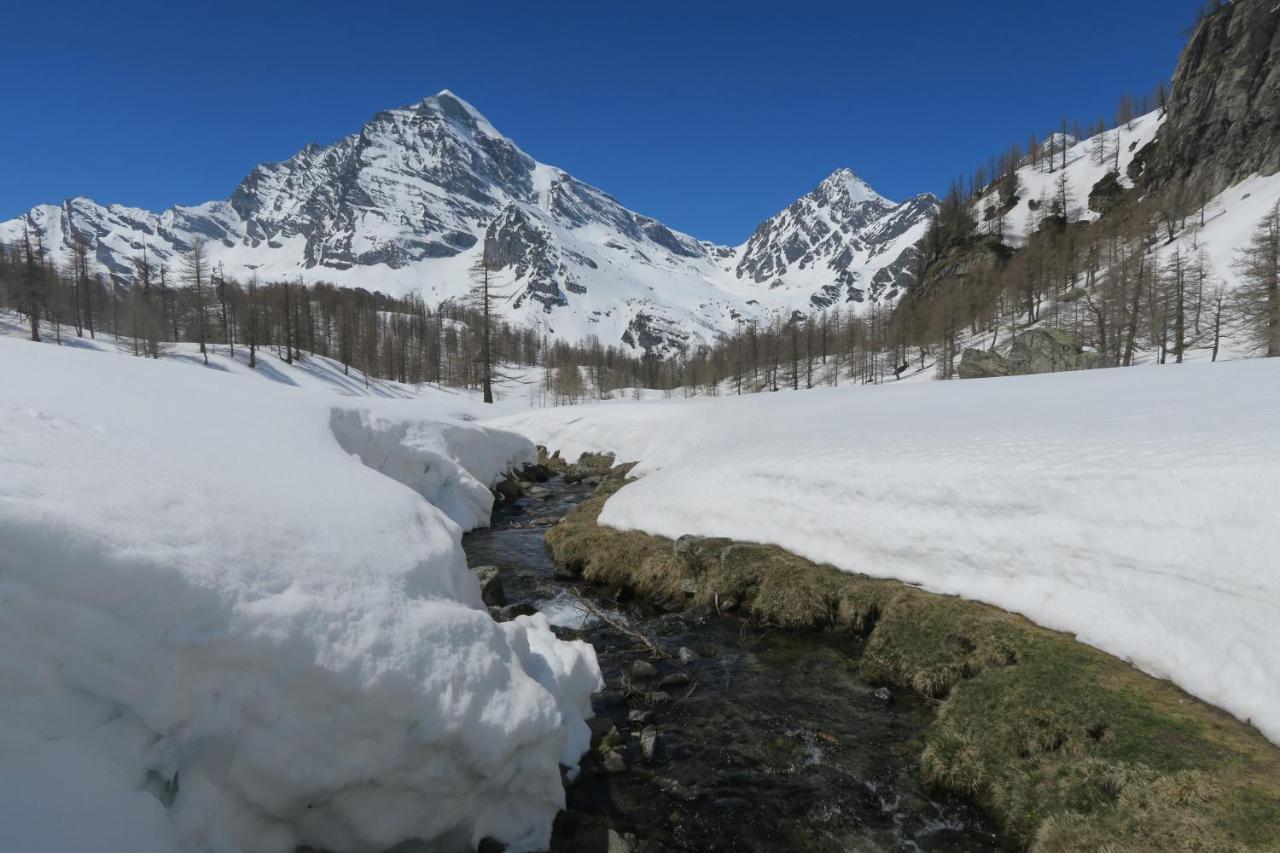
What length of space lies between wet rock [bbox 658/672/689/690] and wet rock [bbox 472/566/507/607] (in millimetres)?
4413

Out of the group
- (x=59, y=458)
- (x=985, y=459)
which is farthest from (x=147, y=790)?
(x=985, y=459)

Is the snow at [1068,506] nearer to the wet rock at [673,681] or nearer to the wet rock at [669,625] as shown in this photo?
the wet rock at [669,625]

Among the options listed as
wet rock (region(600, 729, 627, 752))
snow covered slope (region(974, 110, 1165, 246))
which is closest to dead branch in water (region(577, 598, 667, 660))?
wet rock (region(600, 729, 627, 752))

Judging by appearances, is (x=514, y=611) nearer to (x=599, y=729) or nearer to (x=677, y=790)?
(x=599, y=729)

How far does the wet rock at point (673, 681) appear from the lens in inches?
376

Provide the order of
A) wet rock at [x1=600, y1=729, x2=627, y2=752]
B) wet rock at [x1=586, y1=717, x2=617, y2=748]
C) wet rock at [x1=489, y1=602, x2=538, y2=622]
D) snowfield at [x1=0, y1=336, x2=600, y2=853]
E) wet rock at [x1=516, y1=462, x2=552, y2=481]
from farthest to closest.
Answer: wet rock at [x1=516, y1=462, x2=552, y2=481] → wet rock at [x1=489, y1=602, x2=538, y2=622] → wet rock at [x1=586, y1=717, x2=617, y2=748] → wet rock at [x1=600, y1=729, x2=627, y2=752] → snowfield at [x1=0, y1=336, x2=600, y2=853]

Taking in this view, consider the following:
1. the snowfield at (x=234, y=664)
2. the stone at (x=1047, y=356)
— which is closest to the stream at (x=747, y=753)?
the snowfield at (x=234, y=664)

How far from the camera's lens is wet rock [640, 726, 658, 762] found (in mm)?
7734

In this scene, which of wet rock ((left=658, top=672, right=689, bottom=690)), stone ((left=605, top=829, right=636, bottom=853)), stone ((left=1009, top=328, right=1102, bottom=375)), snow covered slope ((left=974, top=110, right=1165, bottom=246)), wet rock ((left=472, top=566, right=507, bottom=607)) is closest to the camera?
stone ((left=605, top=829, right=636, bottom=853))

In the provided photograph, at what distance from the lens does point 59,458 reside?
17.1 feet

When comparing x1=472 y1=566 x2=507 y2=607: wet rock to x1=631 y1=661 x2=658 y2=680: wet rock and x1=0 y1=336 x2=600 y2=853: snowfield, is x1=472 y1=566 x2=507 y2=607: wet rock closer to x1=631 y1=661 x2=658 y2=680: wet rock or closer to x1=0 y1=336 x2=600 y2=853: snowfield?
A: x1=631 y1=661 x2=658 y2=680: wet rock

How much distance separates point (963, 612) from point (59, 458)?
12363 millimetres

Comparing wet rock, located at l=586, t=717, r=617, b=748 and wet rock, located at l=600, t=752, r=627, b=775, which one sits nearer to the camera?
wet rock, located at l=600, t=752, r=627, b=775

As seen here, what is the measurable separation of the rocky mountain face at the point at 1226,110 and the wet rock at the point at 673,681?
4888 inches
